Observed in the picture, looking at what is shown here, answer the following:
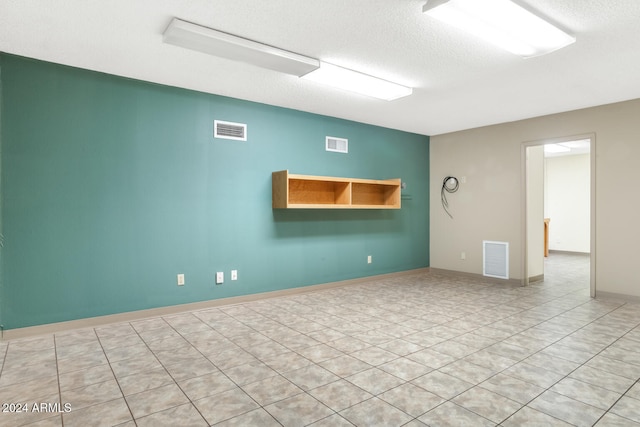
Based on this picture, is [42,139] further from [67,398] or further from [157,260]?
[67,398]

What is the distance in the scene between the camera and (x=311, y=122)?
5.26 metres

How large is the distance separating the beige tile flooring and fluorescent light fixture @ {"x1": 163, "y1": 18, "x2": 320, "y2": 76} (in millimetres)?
2469

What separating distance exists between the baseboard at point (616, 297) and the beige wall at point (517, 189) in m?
0.04

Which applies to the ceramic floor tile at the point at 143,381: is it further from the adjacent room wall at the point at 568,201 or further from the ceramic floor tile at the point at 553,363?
the adjacent room wall at the point at 568,201

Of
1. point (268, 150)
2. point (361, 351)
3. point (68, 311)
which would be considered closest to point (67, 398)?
point (68, 311)

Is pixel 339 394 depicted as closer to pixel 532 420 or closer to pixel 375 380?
pixel 375 380

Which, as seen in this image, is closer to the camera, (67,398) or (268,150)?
(67,398)

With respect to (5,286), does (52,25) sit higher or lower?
higher

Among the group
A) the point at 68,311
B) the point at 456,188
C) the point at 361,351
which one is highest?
the point at 456,188

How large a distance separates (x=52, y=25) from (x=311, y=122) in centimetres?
316

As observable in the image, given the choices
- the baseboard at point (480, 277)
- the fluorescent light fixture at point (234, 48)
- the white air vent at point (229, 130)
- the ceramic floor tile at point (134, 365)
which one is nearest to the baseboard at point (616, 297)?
the baseboard at point (480, 277)

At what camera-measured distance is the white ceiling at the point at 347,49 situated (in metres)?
2.50

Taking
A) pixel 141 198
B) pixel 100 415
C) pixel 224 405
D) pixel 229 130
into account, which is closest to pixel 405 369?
pixel 224 405

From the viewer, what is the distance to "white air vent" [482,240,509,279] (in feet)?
19.0
